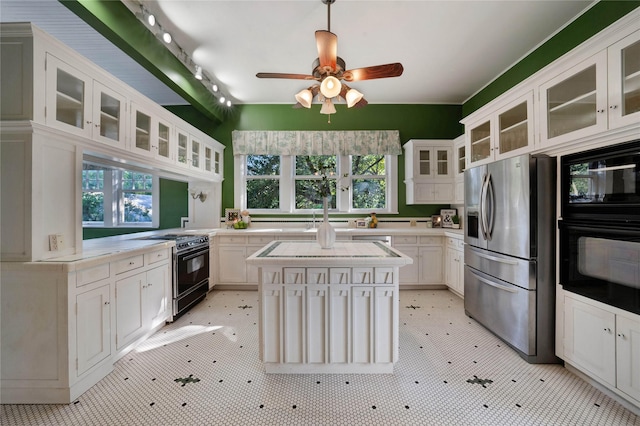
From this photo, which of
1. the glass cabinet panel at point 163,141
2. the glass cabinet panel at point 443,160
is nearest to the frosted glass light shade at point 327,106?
the glass cabinet panel at point 163,141

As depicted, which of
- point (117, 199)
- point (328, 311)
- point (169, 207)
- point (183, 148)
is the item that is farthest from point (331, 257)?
point (117, 199)

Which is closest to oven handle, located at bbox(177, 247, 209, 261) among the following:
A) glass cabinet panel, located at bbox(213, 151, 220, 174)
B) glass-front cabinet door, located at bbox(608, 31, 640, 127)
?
glass cabinet panel, located at bbox(213, 151, 220, 174)

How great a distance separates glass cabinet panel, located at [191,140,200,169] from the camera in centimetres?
377

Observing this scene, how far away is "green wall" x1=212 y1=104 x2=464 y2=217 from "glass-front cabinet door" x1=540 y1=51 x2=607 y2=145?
2451mm

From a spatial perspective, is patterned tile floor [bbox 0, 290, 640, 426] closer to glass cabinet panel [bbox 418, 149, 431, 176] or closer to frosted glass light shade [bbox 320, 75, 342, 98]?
frosted glass light shade [bbox 320, 75, 342, 98]

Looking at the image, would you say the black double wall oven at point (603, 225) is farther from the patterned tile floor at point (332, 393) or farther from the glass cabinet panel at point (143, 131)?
the glass cabinet panel at point (143, 131)

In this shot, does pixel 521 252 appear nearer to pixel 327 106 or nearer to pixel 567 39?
pixel 327 106

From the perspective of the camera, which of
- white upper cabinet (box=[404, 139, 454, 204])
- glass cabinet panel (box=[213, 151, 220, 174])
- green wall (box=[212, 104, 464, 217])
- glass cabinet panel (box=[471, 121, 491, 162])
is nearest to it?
glass cabinet panel (box=[471, 121, 491, 162])

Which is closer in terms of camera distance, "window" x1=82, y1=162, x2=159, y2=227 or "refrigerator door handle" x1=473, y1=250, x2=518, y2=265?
"refrigerator door handle" x1=473, y1=250, x2=518, y2=265

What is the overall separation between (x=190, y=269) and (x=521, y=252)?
3.43m

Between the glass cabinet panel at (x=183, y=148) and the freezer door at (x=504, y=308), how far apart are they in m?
3.71

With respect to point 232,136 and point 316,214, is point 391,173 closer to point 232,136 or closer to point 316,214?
point 316,214

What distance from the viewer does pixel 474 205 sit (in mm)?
Answer: 2850

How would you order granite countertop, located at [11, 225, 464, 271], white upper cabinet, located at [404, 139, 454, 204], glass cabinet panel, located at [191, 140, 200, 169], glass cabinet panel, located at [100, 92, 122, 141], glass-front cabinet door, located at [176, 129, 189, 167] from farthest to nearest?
1. white upper cabinet, located at [404, 139, 454, 204]
2. glass cabinet panel, located at [191, 140, 200, 169]
3. glass-front cabinet door, located at [176, 129, 189, 167]
4. glass cabinet panel, located at [100, 92, 122, 141]
5. granite countertop, located at [11, 225, 464, 271]
